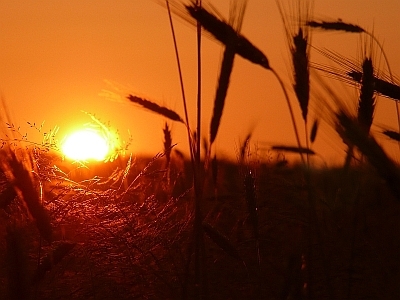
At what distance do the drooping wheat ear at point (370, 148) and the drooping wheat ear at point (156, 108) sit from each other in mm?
1054

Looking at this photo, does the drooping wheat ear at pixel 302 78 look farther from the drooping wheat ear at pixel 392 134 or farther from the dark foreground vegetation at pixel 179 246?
the drooping wheat ear at pixel 392 134

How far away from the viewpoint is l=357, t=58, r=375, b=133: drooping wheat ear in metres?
2.17

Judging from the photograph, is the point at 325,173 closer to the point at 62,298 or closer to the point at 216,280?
the point at 216,280

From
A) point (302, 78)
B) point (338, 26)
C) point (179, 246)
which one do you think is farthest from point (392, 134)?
point (179, 246)

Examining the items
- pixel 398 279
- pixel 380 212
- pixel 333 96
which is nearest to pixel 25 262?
pixel 333 96

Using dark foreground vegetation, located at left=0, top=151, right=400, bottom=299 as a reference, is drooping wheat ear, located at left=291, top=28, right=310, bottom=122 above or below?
above

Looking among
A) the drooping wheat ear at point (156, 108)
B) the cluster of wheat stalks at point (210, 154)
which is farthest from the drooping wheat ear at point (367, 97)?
the drooping wheat ear at point (156, 108)

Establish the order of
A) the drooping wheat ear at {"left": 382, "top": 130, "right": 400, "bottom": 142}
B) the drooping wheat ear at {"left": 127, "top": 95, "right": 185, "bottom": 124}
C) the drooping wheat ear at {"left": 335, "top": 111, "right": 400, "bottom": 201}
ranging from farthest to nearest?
1. the drooping wheat ear at {"left": 127, "top": 95, "right": 185, "bottom": 124}
2. the drooping wheat ear at {"left": 382, "top": 130, "right": 400, "bottom": 142}
3. the drooping wheat ear at {"left": 335, "top": 111, "right": 400, "bottom": 201}

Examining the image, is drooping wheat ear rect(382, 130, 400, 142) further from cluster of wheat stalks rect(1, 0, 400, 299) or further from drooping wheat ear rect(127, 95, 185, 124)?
drooping wheat ear rect(127, 95, 185, 124)

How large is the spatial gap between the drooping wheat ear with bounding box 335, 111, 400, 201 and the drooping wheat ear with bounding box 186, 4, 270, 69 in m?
0.55

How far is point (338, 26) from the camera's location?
288 centimetres

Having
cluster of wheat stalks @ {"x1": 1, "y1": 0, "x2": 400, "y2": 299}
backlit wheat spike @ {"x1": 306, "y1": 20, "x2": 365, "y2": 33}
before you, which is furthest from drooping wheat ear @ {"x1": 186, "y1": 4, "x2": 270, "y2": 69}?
backlit wheat spike @ {"x1": 306, "y1": 20, "x2": 365, "y2": 33}

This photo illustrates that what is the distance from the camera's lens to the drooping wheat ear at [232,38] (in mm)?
2180

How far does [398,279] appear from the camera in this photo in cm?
236
